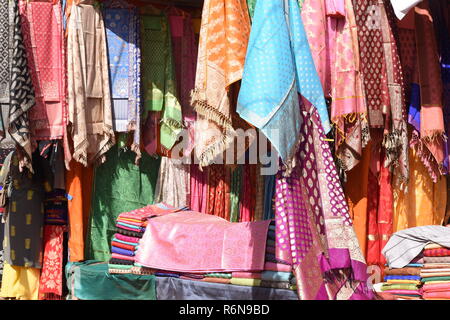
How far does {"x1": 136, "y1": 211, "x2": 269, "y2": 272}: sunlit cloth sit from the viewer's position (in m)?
5.25

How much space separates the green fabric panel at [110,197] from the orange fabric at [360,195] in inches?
68.6

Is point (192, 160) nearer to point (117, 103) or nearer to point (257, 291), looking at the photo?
point (117, 103)

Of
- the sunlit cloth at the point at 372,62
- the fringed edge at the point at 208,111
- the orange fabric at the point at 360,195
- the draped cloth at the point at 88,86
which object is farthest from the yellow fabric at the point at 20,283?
the sunlit cloth at the point at 372,62

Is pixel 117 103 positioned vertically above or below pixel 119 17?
below

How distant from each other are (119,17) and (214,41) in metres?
1.48

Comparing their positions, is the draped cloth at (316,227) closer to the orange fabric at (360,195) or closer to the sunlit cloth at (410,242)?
the sunlit cloth at (410,242)

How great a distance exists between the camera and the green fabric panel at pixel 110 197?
6605 mm

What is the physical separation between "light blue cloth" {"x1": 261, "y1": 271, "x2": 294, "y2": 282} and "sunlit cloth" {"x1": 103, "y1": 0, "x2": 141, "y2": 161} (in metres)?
1.73

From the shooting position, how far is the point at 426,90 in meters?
5.98

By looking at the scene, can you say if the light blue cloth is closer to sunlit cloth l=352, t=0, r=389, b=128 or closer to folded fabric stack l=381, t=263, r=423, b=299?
folded fabric stack l=381, t=263, r=423, b=299

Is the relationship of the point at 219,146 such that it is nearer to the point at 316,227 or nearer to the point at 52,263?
the point at 316,227

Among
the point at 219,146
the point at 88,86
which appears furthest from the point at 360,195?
the point at 88,86
